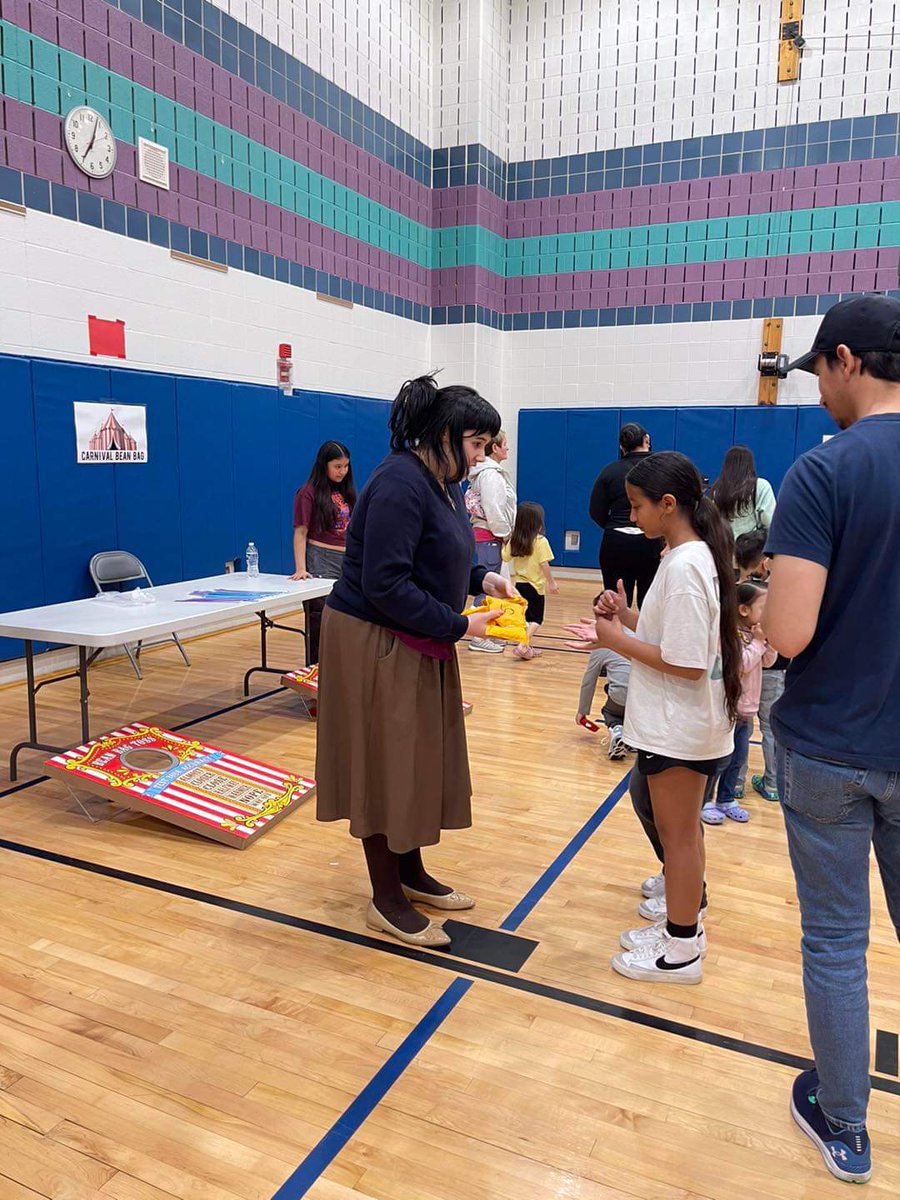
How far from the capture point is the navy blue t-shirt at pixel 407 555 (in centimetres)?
225

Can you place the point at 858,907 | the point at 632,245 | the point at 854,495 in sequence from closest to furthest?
the point at 854,495 < the point at 858,907 < the point at 632,245

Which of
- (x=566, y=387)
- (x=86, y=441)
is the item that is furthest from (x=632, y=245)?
(x=86, y=441)

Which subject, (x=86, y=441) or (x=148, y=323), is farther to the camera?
(x=148, y=323)

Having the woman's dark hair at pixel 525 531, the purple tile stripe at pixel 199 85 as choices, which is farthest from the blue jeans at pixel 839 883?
the purple tile stripe at pixel 199 85

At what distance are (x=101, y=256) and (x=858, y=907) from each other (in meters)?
6.04

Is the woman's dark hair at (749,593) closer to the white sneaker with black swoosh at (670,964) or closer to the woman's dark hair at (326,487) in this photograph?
the white sneaker with black swoosh at (670,964)

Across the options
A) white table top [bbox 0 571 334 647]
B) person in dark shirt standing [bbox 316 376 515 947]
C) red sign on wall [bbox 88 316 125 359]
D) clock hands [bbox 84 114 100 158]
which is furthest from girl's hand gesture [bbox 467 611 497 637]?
clock hands [bbox 84 114 100 158]

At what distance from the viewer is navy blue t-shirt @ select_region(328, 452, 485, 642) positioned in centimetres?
225

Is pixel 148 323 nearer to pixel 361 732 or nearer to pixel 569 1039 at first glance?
pixel 361 732

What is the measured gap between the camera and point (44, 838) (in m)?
3.35

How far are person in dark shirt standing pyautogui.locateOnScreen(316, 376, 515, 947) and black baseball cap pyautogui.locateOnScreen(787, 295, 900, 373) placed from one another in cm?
95

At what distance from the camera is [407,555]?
2256 mm

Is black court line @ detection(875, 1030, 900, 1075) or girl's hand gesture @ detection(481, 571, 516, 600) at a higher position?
girl's hand gesture @ detection(481, 571, 516, 600)

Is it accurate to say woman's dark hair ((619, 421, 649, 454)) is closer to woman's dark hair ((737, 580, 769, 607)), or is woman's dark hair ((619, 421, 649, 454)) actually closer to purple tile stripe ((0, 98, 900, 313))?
woman's dark hair ((737, 580, 769, 607))
